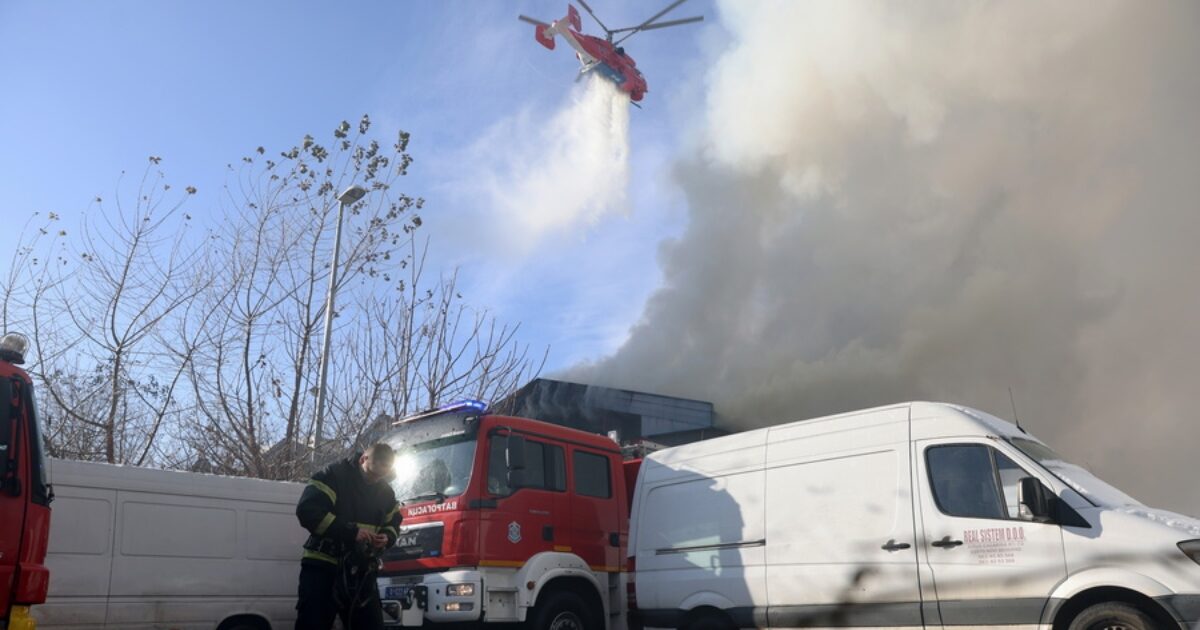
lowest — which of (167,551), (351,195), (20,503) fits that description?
(167,551)

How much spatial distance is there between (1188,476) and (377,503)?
73.5ft

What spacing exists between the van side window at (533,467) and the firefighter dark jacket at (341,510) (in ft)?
5.38

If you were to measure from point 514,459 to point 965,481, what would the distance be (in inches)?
150

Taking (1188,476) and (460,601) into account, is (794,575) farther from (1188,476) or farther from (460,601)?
(1188,476)

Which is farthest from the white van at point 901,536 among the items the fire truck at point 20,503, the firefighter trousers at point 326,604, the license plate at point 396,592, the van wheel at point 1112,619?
the fire truck at point 20,503

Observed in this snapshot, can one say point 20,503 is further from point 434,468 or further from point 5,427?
point 434,468

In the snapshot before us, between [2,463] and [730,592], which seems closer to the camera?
[2,463]

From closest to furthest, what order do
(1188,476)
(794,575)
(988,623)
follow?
(988,623) < (794,575) < (1188,476)

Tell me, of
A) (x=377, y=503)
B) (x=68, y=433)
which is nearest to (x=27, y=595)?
(x=377, y=503)

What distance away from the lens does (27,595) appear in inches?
183

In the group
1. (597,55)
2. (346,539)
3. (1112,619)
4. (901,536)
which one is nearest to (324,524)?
(346,539)

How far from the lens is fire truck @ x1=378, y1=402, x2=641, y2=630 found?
775cm

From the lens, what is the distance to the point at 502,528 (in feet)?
26.2

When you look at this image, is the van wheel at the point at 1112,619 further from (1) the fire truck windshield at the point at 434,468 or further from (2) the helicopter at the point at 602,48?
(2) the helicopter at the point at 602,48
